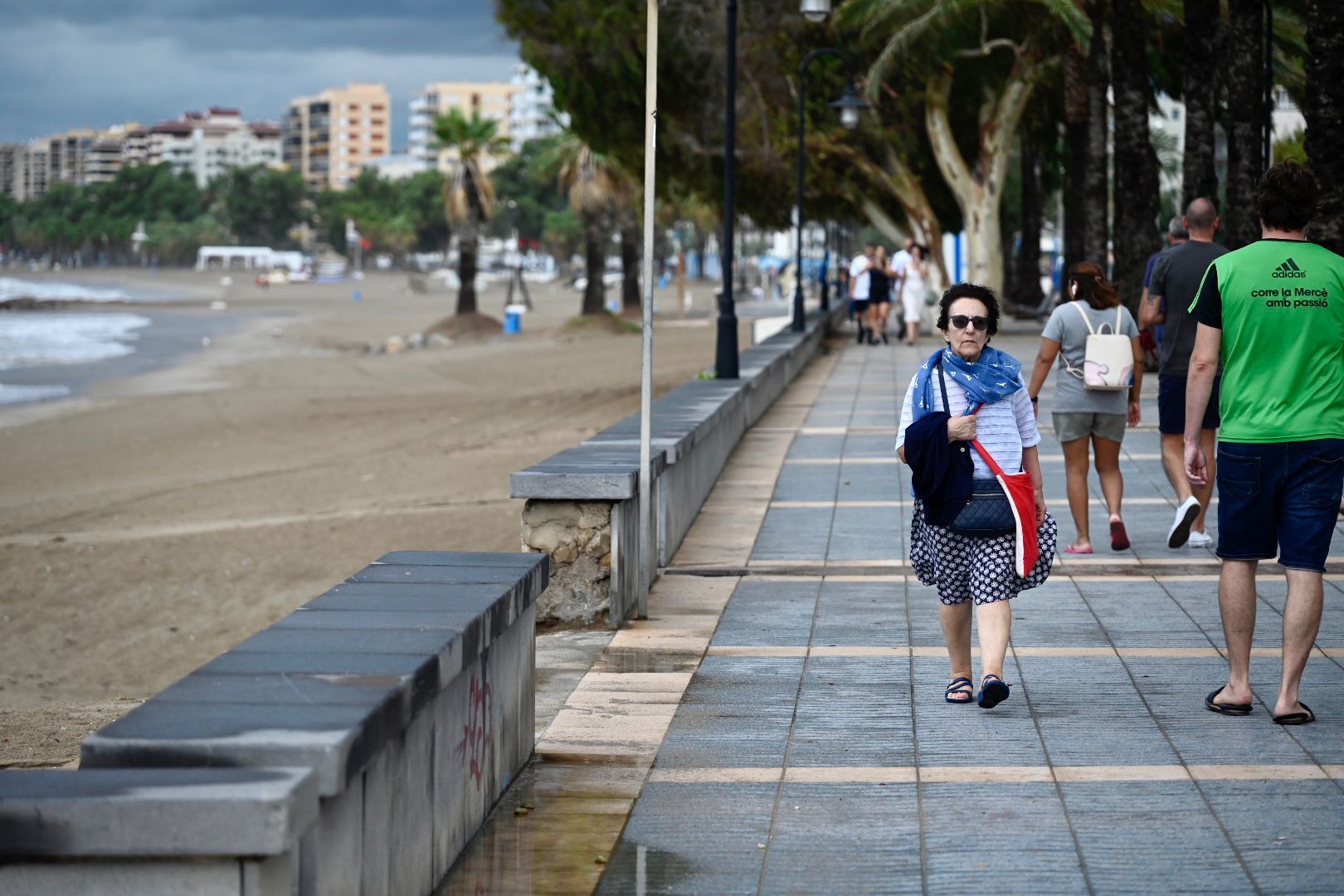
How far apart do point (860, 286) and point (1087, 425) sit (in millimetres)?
21565

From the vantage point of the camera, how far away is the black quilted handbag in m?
6.32

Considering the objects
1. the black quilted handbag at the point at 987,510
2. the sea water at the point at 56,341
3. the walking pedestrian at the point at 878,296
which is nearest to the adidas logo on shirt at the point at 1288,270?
the black quilted handbag at the point at 987,510

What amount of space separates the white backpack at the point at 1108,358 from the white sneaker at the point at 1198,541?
113 cm

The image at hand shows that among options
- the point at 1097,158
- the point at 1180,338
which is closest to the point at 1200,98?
the point at 1097,158

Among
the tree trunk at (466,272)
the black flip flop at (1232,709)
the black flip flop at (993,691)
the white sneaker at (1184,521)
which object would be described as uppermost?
the tree trunk at (466,272)

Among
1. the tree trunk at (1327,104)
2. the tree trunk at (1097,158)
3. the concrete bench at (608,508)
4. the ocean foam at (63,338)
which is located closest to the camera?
the concrete bench at (608,508)

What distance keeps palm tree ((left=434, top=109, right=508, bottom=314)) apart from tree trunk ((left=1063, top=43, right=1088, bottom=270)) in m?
30.0

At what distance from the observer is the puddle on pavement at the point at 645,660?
736 centimetres

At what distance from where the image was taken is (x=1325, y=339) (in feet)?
19.9

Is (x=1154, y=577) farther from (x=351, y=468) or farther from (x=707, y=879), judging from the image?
(x=351, y=468)

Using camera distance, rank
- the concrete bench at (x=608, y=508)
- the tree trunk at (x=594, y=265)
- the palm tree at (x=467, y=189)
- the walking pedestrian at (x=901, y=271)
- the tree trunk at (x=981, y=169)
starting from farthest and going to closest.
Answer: the palm tree at (x=467, y=189)
the tree trunk at (x=594, y=265)
the tree trunk at (x=981, y=169)
the walking pedestrian at (x=901, y=271)
the concrete bench at (x=608, y=508)

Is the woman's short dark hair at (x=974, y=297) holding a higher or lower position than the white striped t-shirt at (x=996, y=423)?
higher

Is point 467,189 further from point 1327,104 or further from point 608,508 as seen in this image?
point 608,508

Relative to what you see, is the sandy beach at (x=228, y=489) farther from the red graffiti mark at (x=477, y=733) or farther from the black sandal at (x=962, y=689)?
the black sandal at (x=962, y=689)
